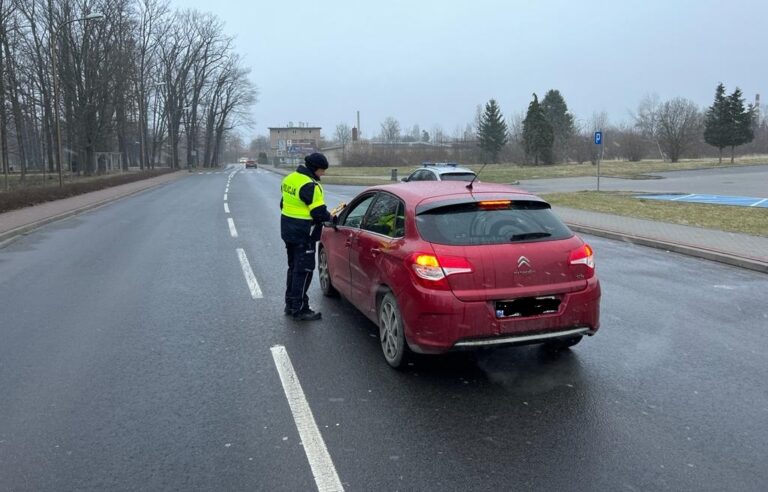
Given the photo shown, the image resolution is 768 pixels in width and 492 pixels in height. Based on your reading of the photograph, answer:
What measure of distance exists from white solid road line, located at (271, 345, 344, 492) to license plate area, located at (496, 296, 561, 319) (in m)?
1.56

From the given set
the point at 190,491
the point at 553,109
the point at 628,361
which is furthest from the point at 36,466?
the point at 553,109

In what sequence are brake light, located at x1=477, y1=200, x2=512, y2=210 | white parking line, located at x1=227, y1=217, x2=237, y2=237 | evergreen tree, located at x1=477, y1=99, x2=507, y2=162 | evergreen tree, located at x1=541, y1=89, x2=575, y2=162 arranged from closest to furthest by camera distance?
brake light, located at x1=477, y1=200, x2=512, y2=210, white parking line, located at x1=227, y1=217, x2=237, y2=237, evergreen tree, located at x1=541, y1=89, x2=575, y2=162, evergreen tree, located at x1=477, y1=99, x2=507, y2=162

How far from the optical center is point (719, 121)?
5366 centimetres

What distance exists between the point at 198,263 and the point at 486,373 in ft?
20.7

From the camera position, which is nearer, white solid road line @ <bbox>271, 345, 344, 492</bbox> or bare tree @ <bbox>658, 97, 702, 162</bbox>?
white solid road line @ <bbox>271, 345, 344, 492</bbox>

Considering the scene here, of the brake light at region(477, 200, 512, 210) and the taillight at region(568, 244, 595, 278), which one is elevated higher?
the brake light at region(477, 200, 512, 210)

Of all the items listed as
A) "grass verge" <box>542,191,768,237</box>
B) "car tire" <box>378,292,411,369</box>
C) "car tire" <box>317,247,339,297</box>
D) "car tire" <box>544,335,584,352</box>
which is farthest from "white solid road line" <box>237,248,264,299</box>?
"grass verge" <box>542,191,768,237</box>

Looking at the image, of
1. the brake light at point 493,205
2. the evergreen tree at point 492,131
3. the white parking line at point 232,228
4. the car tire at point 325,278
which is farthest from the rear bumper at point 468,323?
the evergreen tree at point 492,131

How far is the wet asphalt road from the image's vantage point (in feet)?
10.6

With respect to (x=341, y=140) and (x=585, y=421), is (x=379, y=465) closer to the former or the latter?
(x=585, y=421)

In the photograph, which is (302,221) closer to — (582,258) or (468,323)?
(468,323)

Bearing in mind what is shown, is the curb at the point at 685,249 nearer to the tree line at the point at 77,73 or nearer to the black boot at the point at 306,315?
the black boot at the point at 306,315

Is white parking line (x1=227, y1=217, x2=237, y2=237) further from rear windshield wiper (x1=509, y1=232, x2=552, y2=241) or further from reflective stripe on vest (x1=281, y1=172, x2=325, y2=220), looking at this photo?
rear windshield wiper (x1=509, y1=232, x2=552, y2=241)

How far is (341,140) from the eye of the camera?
132625 mm
